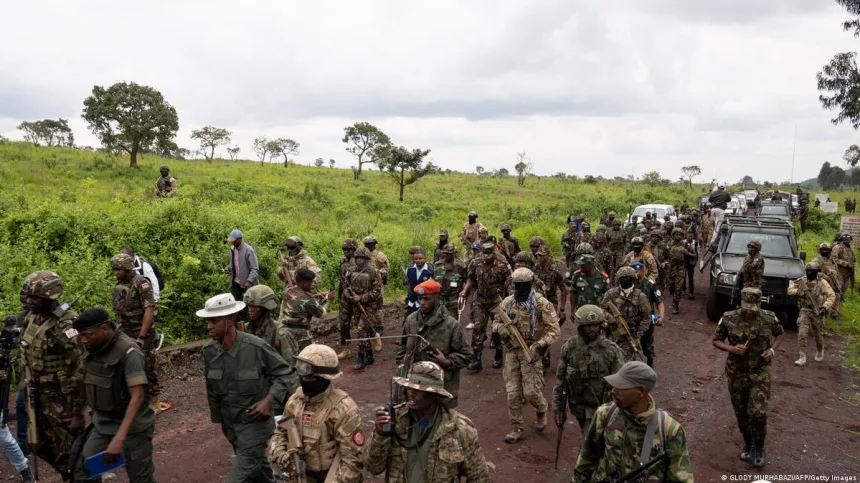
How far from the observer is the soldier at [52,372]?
15.0 ft

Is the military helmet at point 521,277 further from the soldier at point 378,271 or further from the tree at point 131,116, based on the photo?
the tree at point 131,116

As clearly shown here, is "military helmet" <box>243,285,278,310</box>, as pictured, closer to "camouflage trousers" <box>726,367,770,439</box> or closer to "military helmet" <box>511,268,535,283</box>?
"military helmet" <box>511,268,535,283</box>

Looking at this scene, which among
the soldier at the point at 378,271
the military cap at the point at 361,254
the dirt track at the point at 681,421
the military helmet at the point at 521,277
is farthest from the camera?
the soldier at the point at 378,271

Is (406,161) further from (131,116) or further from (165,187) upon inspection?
(165,187)

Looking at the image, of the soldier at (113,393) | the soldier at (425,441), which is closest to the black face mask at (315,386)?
the soldier at (425,441)

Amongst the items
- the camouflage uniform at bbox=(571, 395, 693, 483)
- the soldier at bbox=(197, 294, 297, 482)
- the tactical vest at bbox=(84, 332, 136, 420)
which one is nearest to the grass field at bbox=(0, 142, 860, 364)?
the tactical vest at bbox=(84, 332, 136, 420)

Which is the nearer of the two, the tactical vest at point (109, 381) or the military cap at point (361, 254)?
the tactical vest at point (109, 381)

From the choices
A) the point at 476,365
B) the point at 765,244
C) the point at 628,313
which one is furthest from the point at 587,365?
the point at 765,244

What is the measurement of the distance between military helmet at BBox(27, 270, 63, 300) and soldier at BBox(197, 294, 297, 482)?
140cm

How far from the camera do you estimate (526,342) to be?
6520 millimetres

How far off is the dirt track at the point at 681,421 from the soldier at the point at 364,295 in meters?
0.28

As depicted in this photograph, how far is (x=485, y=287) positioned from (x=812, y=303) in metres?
5.38

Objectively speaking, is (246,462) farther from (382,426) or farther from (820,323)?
(820,323)

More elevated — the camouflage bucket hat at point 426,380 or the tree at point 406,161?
the tree at point 406,161
